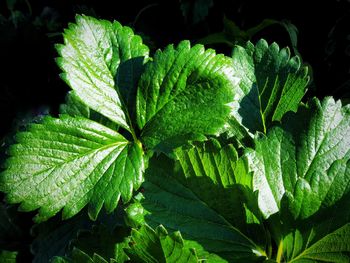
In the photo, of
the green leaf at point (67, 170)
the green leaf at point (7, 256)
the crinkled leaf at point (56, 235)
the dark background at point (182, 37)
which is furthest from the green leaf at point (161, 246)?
the dark background at point (182, 37)

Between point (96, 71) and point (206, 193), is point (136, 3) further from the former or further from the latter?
point (206, 193)

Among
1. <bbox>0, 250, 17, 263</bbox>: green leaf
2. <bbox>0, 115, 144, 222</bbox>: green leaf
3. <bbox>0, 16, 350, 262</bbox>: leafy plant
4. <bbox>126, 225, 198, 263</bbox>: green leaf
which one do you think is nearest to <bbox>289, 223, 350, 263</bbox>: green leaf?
<bbox>0, 16, 350, 262</bbox>: leafy plant

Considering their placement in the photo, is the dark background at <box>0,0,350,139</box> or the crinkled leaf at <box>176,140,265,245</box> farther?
the dark background at <box>0,0,350,139</box>

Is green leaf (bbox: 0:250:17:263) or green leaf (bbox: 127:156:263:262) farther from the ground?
green leaf (bbox: 127:156:263:262)

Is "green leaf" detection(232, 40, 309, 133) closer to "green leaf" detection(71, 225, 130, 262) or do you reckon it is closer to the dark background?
"green leaf" detection(71, 225, 130, 262)

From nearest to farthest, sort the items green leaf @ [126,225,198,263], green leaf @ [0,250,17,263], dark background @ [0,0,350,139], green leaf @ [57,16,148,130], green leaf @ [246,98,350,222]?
1. green leaf @ [126,225,198,263]
2. green leaf @ [246,98,350,222]
3. green leaf @ [57,16,148,130]
4. green leaf @ [0,250,17,263]
5. dark background @ [0,0,350,139]

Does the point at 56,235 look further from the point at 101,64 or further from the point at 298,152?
the point at 298,152

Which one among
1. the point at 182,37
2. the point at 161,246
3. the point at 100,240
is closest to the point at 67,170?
the point at 100,240
